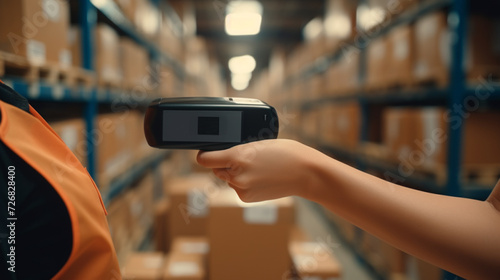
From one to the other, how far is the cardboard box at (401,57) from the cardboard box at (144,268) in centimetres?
229

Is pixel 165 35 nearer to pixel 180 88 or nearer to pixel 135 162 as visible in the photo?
pixel 180 88

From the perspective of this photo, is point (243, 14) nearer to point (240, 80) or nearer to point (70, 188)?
point (70, 188)

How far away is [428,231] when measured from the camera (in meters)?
0.80

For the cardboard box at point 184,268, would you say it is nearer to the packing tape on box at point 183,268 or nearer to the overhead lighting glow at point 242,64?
the packing tape on box at point 183,268

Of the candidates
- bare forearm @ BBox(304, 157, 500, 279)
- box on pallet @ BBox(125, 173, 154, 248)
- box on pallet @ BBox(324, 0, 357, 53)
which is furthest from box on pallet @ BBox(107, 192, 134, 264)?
box on pallet @ BBox(324, 0, 357, 53)

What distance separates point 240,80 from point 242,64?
19.8ft

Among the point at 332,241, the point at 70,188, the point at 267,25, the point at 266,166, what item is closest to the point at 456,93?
the point at 266,166

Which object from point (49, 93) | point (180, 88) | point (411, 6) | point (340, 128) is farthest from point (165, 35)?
point (49, 93)

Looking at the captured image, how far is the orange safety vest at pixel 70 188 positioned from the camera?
698 millimetres

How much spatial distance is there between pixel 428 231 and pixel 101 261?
0.67 m

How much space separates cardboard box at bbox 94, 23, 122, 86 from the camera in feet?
8.83

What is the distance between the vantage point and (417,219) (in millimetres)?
800

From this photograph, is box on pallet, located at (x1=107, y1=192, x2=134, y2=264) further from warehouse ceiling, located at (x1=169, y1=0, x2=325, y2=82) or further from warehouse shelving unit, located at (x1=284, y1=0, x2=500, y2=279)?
warehouse ceiling, located at (x1=169, y1=0, x2=325, y2=82)

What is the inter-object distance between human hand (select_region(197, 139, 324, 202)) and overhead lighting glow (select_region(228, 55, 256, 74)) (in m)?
16.5
